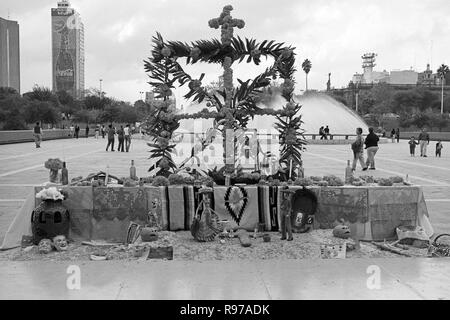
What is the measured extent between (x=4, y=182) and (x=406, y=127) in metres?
78.9

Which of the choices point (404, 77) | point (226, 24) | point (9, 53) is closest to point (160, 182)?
point (226, 24)

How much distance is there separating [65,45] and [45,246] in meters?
135

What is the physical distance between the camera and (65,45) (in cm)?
13275

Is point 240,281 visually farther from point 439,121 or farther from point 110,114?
point 110,114

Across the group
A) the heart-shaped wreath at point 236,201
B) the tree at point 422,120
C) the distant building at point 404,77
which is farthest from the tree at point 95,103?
the heart-shaped wreath at point 236,201

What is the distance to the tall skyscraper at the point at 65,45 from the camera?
131625mm

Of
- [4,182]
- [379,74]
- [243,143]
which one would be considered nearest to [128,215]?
[243,143]

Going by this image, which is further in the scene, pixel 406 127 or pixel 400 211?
pixel 406 127

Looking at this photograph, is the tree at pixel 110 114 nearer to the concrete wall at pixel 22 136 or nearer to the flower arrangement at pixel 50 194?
the concrete wall at pixel 22 136

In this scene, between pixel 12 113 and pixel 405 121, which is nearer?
pixel 12 113

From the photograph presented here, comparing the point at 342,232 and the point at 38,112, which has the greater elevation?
the point at 38,112

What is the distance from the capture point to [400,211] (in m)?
7.89

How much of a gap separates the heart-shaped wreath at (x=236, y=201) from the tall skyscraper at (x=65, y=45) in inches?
5115
